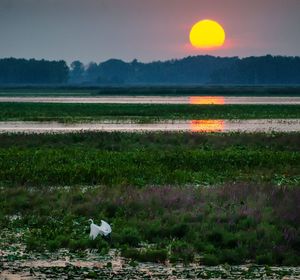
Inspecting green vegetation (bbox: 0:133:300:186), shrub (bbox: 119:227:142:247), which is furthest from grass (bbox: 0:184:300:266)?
green vegetation (bbox: 0:133:300:186)

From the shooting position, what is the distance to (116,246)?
19000 millimetres

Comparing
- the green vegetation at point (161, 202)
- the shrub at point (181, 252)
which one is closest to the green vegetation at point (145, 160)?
the green vegetation at point (161, 202)

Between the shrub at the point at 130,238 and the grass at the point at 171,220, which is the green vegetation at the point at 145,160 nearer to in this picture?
the grass at the point at 171,220

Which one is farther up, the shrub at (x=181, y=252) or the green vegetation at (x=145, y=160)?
the shrub at (x=181, y=252)

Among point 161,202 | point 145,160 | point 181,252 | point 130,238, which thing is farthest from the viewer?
point 145,160

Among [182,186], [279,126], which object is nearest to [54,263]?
[182,186]

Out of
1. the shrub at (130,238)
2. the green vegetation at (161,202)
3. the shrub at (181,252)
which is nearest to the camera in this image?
the shrub at (181,252)

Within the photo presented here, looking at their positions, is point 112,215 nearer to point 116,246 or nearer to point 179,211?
point 179,211

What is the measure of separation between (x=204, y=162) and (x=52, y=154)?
757 cm

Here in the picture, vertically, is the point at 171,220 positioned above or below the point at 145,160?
above

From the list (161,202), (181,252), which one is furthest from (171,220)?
(181,252)

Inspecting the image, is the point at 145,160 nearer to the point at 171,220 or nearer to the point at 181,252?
the point at 171,220

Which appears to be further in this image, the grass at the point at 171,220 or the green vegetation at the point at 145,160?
the green vegetation at the point at 145,160

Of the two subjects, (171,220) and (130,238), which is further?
(171,220)
